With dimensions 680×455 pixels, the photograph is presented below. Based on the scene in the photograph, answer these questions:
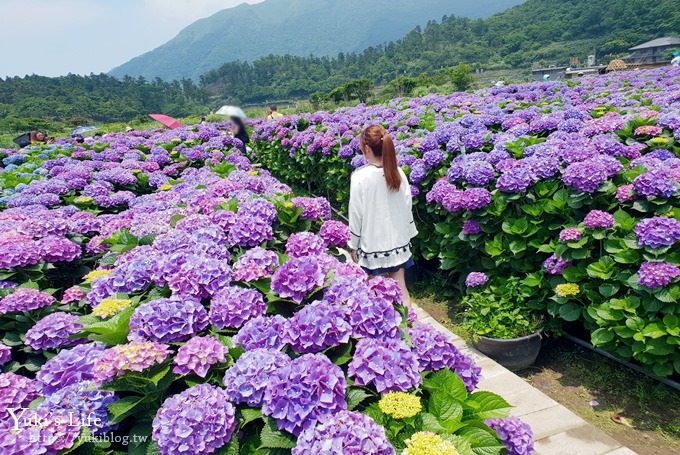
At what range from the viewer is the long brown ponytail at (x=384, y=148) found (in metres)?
3.51

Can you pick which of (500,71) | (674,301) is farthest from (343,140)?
(500,71)

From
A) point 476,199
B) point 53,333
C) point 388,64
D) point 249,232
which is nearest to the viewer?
point 53,333

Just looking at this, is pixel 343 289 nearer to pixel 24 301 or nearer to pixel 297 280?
pixel 297 280

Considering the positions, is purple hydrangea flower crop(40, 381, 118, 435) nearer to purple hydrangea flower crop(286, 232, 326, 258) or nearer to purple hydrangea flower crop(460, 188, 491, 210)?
purple hydrangea flower crop(286, 232, 326, 258)

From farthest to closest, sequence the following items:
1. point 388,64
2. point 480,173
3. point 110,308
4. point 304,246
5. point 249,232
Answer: point 388,64 → point 480,173 → point 249,232 → point 304,246 → point 110,308

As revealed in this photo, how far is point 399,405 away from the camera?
1293 millimetres

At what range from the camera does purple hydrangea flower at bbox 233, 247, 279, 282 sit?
193cm

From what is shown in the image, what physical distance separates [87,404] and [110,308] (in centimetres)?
48

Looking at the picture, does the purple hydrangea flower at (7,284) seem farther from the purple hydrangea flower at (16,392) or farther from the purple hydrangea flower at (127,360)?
the purple hydrangea flower at (127,360)

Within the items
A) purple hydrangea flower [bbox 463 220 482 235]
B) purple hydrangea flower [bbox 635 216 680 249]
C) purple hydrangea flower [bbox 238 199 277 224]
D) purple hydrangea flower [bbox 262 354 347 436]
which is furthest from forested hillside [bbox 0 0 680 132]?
purple hydrangea flower [bbox 262 354 347 436]

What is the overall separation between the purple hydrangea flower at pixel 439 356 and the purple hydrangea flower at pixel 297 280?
41 centimetres

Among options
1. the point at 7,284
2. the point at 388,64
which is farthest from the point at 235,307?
the point at 388,64

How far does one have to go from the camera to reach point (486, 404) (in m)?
1.51

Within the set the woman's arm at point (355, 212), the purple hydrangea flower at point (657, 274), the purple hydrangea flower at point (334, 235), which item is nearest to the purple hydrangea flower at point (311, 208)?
the purple hydrangea flower at point (334, 235)
